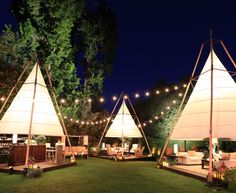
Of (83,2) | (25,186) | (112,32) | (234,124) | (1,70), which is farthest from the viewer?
(112,32)

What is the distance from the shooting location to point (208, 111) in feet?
37.5

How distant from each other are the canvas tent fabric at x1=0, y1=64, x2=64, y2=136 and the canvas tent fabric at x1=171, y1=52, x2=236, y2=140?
18.0 feet

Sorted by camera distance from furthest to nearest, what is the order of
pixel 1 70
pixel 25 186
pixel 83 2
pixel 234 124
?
1. pixel 83 2
2. pixel 1 70
3. pixel 234 124
4. pixel 25 186

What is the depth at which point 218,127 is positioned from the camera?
10797 millimetres

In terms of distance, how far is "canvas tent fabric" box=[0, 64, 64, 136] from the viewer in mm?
12484

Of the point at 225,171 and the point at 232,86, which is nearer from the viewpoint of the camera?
the point at 225,171

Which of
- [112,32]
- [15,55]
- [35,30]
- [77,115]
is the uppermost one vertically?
[112,32]

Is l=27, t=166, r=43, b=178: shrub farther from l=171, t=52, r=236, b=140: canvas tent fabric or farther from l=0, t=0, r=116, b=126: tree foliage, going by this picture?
l=0, t=0, r=116, b=126: tree foliage

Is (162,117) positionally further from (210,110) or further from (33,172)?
(33,172)

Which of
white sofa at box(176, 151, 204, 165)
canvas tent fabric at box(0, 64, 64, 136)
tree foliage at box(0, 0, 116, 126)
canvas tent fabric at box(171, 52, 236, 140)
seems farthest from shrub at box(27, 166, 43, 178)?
tree foliage at box(0, 0, 116, 126)

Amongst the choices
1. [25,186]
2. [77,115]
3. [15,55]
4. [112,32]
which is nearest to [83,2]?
[112,32]

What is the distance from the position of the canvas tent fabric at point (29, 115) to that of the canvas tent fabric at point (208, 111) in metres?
5.48

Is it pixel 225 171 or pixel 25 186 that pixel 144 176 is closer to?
pixel 225 171

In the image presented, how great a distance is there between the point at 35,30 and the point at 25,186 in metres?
14.5
